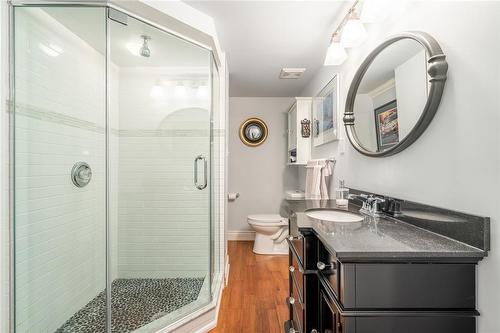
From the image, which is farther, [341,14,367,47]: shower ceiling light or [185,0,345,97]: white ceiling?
[185,0,345,97]: white ceiling

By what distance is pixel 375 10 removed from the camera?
129cm

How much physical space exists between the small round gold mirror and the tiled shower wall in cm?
228

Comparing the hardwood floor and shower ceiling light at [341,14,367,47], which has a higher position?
shower ceiling light at [341,14,367,47]

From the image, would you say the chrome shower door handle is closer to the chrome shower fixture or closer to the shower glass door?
the shower glass door

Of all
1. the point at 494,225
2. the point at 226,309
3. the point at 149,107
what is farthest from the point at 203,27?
the point at 226,309

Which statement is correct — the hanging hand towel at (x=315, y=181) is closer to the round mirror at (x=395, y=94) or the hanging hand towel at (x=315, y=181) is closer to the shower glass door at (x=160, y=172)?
the round mirror at (x=395, y=94)

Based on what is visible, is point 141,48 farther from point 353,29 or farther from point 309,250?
point 309,250

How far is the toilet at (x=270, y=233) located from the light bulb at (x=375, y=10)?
2.21 m

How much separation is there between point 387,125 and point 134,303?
2.12 m

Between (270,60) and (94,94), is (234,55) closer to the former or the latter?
(270,60)

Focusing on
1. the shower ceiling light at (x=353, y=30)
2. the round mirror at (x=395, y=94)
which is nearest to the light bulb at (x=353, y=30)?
the shower ceiling light at (x=353, y=30)

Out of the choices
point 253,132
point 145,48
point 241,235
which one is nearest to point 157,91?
point 145,48

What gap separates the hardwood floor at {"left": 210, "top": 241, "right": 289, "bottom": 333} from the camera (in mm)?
1705

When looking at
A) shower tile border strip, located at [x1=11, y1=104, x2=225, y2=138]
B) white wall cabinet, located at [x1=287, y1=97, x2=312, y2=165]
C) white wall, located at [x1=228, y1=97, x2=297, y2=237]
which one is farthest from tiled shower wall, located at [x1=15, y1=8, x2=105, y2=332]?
white wall, located at [x1=228, y1=97, x2=297, y2=237]
